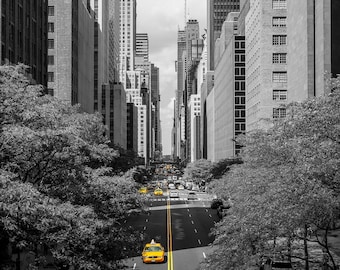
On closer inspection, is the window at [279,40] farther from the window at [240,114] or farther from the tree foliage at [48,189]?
the tree foliage at [48,189]

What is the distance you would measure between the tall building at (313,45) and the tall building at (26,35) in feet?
98.3

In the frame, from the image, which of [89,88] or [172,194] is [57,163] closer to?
[172,194]

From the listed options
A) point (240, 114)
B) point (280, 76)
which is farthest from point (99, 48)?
point (280, 76)

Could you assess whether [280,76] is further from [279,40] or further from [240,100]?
[240,100]

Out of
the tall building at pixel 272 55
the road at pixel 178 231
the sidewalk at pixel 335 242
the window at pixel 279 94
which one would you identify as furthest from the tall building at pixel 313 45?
the tall building at pixel 272 55

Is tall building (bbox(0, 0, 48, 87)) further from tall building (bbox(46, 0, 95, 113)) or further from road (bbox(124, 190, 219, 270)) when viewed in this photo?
tall building (bbox(46, 0, 95, 113))

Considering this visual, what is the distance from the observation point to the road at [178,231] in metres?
36.2

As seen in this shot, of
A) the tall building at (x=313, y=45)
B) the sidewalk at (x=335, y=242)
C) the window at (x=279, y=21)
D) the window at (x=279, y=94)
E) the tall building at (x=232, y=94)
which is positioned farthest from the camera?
the tall building at (x=232, y=94)

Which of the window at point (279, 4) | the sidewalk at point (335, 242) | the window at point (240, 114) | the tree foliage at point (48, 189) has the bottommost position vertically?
the sidewalk at point (335, 242)

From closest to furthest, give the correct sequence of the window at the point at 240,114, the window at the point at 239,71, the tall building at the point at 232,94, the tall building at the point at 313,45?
the tall building at the point at 313,45
the tall building at the point at 232,94
the window at the point at 239,71
the window at the point at 240,114

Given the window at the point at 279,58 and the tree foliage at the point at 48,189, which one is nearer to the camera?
the tree foliage at the point at 48,189

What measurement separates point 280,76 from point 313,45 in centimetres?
2746

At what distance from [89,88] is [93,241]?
105640 mm

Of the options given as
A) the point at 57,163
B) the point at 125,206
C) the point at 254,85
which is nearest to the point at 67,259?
the point at 57,163
